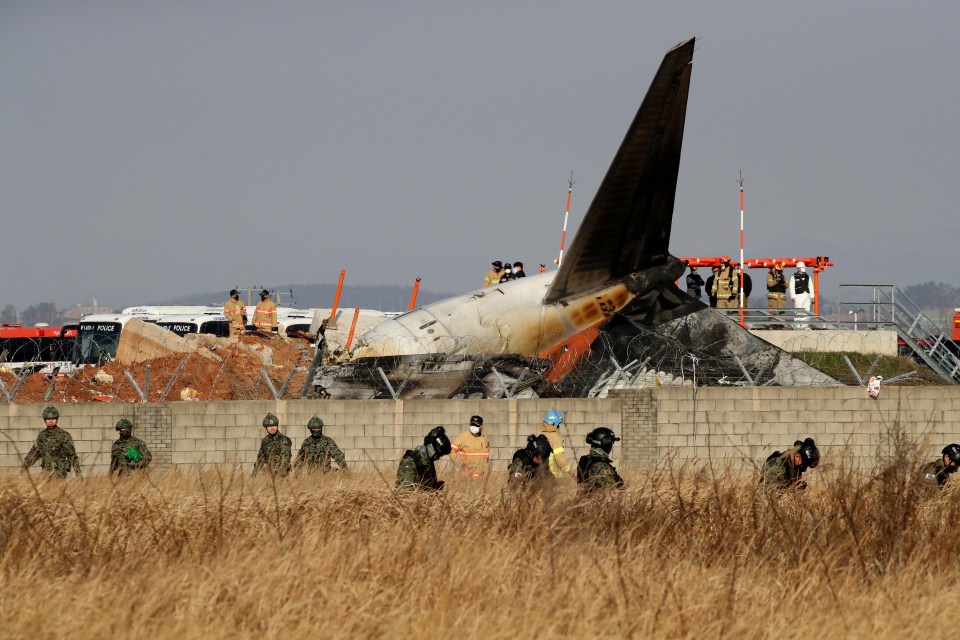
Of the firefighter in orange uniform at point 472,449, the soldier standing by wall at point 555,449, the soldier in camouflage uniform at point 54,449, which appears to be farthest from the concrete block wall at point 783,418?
the soldier in camouflage uniform at point 54,449

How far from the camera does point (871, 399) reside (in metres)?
22.0

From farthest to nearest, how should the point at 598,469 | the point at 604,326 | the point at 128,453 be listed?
the point at 604,326
the point at 128,453
the point at 598,469

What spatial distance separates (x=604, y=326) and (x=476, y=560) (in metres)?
14.7

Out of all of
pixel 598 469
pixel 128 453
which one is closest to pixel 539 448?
pixel 598 469

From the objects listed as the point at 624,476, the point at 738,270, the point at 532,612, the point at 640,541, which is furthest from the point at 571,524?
the point at 738,270

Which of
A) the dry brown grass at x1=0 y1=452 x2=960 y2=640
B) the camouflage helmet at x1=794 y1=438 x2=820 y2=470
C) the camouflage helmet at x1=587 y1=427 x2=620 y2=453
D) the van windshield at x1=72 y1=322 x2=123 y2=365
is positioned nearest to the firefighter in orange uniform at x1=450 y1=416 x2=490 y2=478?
the dry brown grass at x1=0 y1=452 x2=960 y2=640

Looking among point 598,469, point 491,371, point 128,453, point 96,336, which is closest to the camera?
point 598,469

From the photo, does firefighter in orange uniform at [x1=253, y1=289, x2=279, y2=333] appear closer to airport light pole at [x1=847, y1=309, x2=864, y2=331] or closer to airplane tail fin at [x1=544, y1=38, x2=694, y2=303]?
airplane tail fin at [x1=544, y1=38, x2=694, y2=303]

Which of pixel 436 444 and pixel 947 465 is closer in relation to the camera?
pixel 436 444

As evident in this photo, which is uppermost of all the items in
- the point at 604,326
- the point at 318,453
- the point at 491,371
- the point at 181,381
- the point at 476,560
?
the point at 604,326

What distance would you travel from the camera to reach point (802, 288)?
33188mm

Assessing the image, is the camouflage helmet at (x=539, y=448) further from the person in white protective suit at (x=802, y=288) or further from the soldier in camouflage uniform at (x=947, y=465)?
the person in white protective suit at (x=802, y=288)

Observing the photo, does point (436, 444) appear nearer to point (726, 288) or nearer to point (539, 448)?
point (539, 448)

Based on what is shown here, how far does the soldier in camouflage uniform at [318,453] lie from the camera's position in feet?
56.9
